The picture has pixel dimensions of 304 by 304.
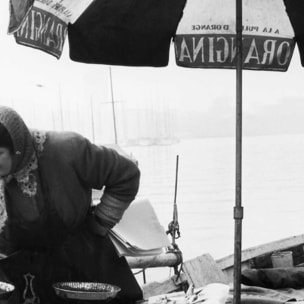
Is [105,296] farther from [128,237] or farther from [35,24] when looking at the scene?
[35,24]

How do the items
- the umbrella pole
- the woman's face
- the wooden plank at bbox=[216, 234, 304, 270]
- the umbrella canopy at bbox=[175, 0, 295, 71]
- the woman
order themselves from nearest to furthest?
the woman's face, the woman, the umbrella pole, the umbrella canopy at bbox=[175, 0, 295, 71], the wooden plank at bbox=[216, 234, 304, 270]

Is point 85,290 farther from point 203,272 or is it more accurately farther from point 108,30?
point 203,272

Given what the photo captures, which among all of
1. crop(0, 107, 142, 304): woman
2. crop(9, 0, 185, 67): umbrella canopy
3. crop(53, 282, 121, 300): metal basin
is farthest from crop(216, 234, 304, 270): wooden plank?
crop(53, 282, 121, 300): metal basin

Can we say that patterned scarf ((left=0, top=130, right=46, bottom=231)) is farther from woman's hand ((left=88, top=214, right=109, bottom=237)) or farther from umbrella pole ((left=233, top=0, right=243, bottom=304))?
umbrella pole ((left=233, top=0, right=243, bottom=304))

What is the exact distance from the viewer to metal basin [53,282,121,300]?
3143 mm

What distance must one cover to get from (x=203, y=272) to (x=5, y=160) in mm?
2620

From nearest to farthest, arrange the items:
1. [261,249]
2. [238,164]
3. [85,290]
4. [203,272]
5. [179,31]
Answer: [85,290] < [238,164] < [179,31] < [203,272] < [261,249]

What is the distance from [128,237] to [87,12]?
156 centimetres

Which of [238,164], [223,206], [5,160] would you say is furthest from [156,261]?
[223,206]

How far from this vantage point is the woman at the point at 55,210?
3.40 meters

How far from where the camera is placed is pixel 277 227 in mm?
33281

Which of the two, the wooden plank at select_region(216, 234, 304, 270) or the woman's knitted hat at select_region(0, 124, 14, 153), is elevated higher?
the woman's knitted hat at select_region(0, 124, 14, 153)

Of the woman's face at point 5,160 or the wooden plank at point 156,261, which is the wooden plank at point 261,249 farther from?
the woman's face at point 5,160

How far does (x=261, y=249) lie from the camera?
19.8 feet
